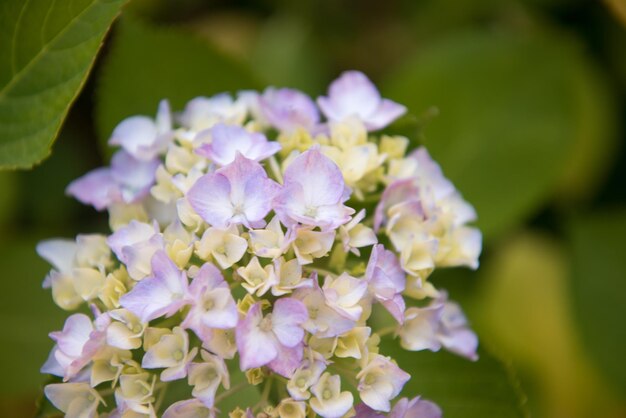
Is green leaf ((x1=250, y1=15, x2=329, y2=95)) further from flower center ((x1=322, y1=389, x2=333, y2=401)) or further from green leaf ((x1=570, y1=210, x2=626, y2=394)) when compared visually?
flower center ((x1=322, y1=389, x2=333, y2=401))

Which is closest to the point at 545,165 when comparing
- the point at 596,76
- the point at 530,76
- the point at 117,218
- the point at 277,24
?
the point at 530,76

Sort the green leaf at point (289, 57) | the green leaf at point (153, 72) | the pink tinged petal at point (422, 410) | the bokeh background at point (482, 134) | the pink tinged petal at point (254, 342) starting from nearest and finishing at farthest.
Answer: the pink tinged petal at point (254, 342) < the pink tinged petal at point (422, 410) < the green leaf at point (153, 72) < the bokeh background at point (482, 134) < the green leaf at point (289, 57)

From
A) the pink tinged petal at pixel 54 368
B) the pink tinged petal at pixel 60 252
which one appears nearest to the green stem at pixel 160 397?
the pink tinged petal at pixel 54 368

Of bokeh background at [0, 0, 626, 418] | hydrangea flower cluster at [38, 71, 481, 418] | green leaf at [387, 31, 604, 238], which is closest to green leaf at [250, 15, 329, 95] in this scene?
bokeh background at [0, 0, 626, 418]

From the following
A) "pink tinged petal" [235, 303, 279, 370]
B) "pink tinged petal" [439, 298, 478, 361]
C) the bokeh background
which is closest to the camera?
"pink tinged petal" [235, 303, 279, 370]

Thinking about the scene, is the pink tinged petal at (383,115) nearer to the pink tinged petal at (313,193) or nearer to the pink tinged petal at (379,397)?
the pink tinged petal at (313,193)

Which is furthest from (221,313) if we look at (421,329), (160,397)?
(421,329)

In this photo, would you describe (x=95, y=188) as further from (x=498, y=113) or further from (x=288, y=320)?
(x=498, y=113)
